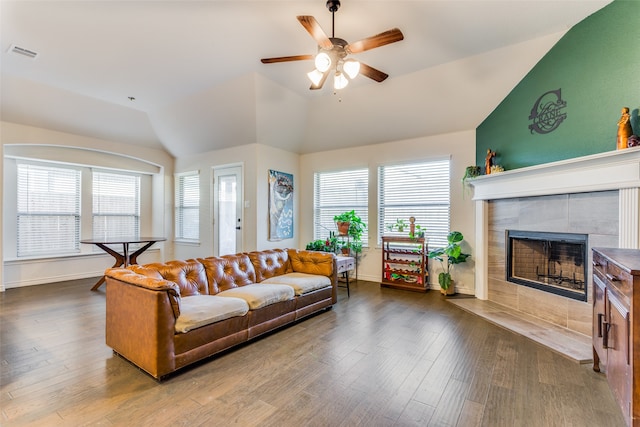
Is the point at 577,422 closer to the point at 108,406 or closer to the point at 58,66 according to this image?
the point at 108,406

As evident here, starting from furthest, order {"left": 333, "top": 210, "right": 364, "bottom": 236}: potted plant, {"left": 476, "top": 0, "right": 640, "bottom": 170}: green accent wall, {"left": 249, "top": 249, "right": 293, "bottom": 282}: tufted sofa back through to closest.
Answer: {"left": 333, "top": 210, "right": 364, "bottom": 236}: potted plant < {"left": 249, "top": 249, "right": 293, "bottom": 282}: tufted sofa back < {"left": 476, "top": 0, "right": 640, "bottom": 170}: green accent wall

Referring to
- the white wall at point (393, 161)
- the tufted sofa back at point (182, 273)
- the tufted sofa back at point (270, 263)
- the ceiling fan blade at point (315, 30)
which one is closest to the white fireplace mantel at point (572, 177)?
the white wall at point (393, 161)

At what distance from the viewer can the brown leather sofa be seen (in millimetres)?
2279

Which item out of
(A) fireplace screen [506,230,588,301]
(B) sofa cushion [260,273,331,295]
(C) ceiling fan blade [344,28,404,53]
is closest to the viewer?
(C) ceiling fan blade [344,28,404,53]

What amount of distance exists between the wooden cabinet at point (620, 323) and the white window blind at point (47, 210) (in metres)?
7.86

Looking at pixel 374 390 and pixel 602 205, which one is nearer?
pixel 374 390

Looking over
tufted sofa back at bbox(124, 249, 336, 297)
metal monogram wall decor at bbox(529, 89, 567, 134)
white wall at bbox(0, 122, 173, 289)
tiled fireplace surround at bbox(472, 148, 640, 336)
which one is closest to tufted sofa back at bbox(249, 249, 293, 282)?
tufted sofa back at bbox(124, 249, 336, 297)

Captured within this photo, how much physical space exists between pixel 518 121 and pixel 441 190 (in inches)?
60.7

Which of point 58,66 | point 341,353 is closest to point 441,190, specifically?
point 341,353

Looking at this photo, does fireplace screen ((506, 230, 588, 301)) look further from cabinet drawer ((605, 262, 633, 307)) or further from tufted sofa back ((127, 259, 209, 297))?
tufted sofa back ((127, 259, 209, 297))

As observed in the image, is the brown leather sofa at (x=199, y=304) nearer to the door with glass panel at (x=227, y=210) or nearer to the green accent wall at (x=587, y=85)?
the door with glass panel at (x=227, y=210)

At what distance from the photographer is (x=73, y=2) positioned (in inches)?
112

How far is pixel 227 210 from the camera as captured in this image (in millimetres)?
6082

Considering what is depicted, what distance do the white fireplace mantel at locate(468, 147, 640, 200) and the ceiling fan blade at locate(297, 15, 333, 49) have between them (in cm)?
275
